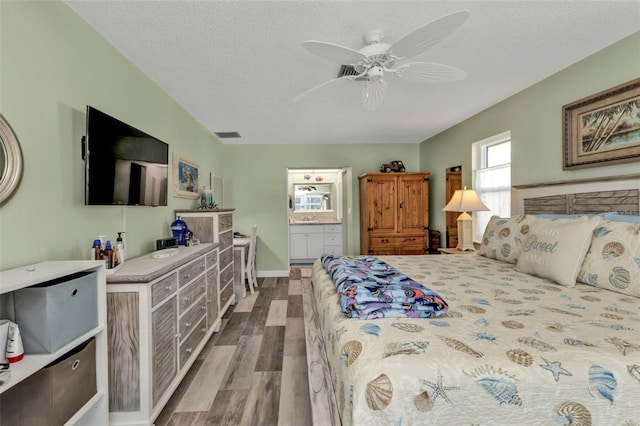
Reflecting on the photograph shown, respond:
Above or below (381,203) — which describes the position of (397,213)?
below

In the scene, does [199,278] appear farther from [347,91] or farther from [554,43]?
[554,43]

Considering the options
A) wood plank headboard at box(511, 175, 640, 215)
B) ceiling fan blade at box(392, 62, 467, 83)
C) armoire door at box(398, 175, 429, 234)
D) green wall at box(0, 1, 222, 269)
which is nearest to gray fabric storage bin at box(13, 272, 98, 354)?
green wall at box(0, 1, 222, 269)

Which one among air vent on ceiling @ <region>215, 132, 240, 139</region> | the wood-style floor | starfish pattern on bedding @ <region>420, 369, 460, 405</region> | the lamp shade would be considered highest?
air vent on ceiling @ <region>215, 132, 240, 139</region>

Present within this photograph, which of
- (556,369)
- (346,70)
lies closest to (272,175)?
(346,70)

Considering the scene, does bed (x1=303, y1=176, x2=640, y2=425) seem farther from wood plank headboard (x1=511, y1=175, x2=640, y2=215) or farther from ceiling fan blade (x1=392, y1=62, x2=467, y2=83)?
ceiling fan blade (x1=392, y1=62, x2=467, y2=83)

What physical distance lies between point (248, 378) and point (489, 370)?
1.81m

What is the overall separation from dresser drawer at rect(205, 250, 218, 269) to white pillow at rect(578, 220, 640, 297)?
9.47 ft

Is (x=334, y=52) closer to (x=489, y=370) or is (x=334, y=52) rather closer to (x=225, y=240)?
(x=489, y=370)

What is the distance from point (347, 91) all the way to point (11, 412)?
3156 millimetres

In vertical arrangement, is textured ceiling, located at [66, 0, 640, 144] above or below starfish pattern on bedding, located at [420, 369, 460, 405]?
above

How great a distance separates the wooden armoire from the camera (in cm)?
480

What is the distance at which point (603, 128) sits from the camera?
2.18m

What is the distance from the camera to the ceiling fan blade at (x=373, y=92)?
6.70 ft

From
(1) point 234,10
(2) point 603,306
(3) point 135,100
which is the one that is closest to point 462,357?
(2) point 603,306
